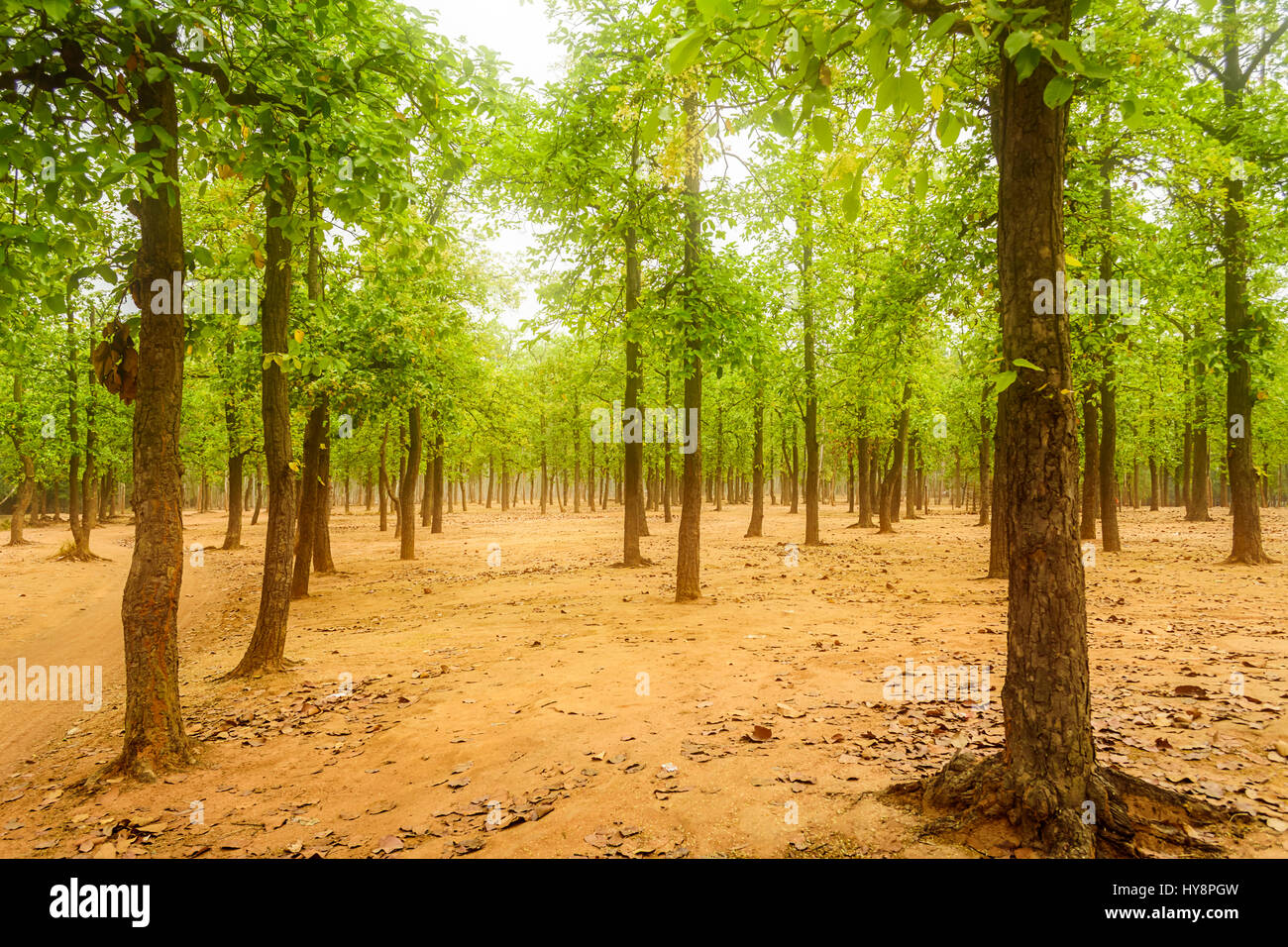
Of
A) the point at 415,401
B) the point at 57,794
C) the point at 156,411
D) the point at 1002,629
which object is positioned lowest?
the point at 57,794

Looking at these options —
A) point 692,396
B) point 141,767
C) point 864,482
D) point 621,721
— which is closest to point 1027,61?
point 621,721

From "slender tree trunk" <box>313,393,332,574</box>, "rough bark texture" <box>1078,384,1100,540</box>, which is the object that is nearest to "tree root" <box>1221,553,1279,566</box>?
"rough bark texture" <box>1078,384,1100,540</box>

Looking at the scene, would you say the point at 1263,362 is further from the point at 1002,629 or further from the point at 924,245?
the point at 1002,629

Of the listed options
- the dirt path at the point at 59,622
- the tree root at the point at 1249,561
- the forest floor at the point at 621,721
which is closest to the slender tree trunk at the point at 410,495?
the dirt path at the point at 59,622

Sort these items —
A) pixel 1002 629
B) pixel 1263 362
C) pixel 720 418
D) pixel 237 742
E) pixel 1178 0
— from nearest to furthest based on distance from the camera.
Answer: pixel 237 742, pixel 1002 629, pixel 1178 0, pixel 1263 362, pixel 720 418

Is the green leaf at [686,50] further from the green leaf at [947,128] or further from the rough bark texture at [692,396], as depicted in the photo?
the rough bark texture at [692,396]

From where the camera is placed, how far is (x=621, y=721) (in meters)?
6.46

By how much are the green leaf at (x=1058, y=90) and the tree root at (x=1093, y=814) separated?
3.75 meters

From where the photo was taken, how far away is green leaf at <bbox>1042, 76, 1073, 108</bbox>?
2747 mm

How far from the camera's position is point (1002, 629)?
9492mm

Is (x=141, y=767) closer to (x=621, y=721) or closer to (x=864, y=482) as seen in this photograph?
(x=621, y=721)

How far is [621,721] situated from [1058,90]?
606 cm

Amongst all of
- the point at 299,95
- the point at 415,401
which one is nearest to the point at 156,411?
the point at 299,95
